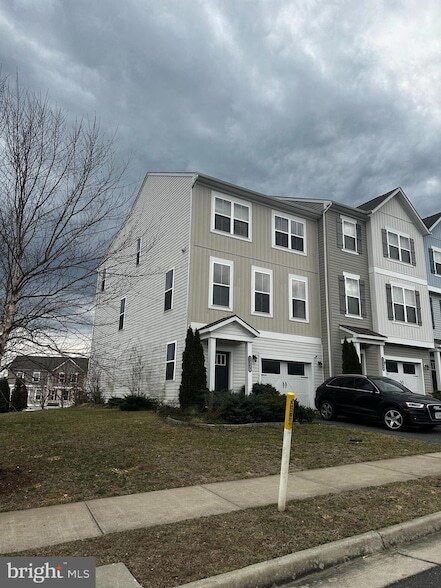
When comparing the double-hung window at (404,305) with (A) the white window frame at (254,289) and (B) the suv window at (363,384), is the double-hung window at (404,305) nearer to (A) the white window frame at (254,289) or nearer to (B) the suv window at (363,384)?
(A) the white window frame at (254,289)

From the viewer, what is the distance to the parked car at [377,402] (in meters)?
13.2

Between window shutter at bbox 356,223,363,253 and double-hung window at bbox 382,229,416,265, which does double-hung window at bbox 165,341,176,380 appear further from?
double-hung window at bbox 382,229,416,265

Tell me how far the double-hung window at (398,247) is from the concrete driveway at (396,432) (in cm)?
1020

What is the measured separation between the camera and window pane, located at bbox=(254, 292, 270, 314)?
18.6 m

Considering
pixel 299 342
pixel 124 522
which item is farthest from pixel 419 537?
pixel 299 342

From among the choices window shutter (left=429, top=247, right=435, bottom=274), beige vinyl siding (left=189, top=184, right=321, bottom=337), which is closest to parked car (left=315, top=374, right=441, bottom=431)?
beige vinyl siding (left=189, top=184, right=321, bottom=337)

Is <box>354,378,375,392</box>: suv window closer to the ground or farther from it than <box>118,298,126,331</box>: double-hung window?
closer to the ground

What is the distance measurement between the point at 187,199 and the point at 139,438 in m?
10.6

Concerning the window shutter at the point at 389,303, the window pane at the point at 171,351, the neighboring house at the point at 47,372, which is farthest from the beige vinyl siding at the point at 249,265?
the neighboring house at the point at 47,372

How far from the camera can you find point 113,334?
23.5m

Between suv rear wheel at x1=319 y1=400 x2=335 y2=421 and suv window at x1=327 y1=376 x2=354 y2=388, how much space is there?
2.16 ft

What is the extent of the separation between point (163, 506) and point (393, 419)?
32.9 ft

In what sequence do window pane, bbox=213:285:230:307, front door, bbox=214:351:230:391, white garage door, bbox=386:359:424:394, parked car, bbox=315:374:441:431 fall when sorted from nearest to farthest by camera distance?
parked car, bbox=315:374:441:431 < front door, bbox=214:351:230:391 < window pane, bbox=213:285:230:307 < white garage door, bbox=386:359:424:394

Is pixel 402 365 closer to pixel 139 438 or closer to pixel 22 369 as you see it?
pixel 139 438
